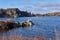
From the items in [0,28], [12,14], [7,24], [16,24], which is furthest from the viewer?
[12,14]

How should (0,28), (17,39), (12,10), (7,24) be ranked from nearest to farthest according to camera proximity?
1. (17,39)
2. (0,28)
3. (7,24)
4. (12,10)

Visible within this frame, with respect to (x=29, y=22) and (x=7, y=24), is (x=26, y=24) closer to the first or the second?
(x=29, y=22)

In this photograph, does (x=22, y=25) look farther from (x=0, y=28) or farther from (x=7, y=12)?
(x=7, y=12)

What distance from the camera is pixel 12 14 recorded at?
181 feet

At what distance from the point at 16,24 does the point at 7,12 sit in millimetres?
16979

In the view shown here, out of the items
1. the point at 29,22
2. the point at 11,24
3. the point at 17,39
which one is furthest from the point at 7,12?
the point at 17,39

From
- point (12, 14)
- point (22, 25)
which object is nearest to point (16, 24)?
point (22, 25)

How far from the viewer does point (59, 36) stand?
1156cm

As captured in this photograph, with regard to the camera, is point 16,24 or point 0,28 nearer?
point 0,28

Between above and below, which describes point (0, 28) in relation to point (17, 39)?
below

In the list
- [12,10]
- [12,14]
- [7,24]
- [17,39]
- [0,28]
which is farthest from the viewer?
[12,14]

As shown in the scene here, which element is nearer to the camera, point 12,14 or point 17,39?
point 17,39

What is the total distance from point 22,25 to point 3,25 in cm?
526

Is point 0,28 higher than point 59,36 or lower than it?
lower
